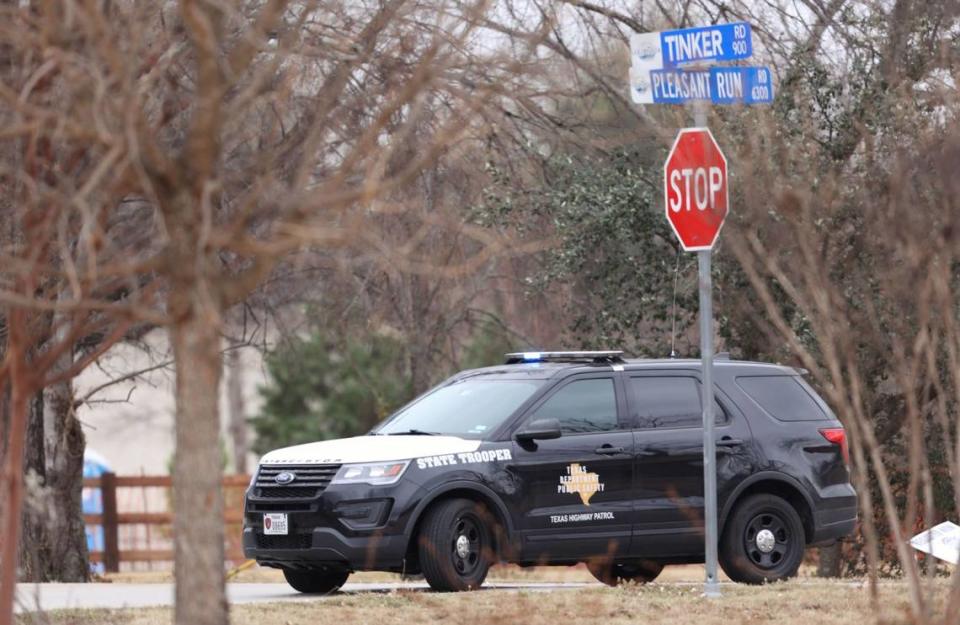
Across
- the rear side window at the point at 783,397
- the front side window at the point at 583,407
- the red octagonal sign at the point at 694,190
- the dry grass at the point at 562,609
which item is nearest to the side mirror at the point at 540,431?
the front side window at the point at 583,407

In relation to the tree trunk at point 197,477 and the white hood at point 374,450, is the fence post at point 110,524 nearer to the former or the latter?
the white hood at point 374,450

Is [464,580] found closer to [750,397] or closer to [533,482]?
[533,482]

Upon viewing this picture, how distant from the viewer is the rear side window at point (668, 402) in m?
12.7

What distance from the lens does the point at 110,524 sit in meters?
25.6

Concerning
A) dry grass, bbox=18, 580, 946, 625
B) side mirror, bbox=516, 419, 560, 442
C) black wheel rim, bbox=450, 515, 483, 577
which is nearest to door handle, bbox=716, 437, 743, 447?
side mirror, bbox=516, 419, 560, 442

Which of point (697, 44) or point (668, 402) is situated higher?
point (697, 44)

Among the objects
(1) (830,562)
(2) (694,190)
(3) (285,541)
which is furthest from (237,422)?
(2) (694,190)

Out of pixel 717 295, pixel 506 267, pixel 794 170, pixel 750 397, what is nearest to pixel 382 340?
pixel 506 267

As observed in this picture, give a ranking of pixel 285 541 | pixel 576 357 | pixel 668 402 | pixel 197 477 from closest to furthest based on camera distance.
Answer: pixel 197 477, pixel 285 541, pixel 668 402, pixel 576 357

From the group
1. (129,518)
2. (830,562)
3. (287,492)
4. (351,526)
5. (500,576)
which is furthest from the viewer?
(129,518)

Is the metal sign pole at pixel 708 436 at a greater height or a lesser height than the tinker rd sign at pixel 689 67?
lesser

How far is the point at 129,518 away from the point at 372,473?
15.9 metres

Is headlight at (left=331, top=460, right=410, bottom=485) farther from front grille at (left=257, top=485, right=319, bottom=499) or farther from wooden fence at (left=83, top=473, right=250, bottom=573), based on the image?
wooden fence at (left=83, top=473, right=250, bottom=573)

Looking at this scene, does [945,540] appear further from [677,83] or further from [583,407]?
[677,83]
